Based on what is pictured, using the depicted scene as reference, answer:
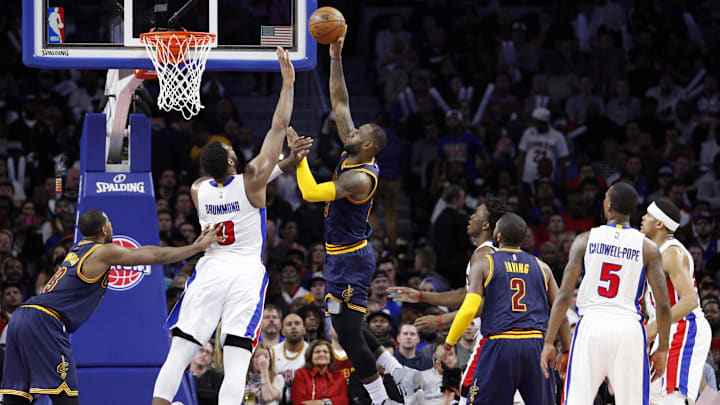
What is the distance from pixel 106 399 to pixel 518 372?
3.32 metres

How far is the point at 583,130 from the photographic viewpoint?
1490 cm

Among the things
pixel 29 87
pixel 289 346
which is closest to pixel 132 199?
pixel 289 346

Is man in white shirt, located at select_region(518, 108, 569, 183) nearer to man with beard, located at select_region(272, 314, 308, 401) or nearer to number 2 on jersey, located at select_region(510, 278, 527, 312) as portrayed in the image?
man with beard, located at select_region(272, 314, 308, 401)

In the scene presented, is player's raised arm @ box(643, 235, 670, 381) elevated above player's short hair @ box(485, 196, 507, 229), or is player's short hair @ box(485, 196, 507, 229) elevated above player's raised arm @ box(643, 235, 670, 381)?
player's short hair @ box(485, 196, 507, 229)

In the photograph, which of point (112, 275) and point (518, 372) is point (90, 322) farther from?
point (518, 372)

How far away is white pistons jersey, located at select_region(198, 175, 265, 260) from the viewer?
23.6 ft

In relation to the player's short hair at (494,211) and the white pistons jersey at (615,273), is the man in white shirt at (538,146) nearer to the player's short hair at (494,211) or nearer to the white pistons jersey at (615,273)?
the player's short hair at (494,211)

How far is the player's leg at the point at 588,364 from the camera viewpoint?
7.00m

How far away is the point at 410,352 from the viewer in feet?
32.6

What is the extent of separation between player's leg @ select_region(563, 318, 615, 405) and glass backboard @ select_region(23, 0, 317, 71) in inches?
117

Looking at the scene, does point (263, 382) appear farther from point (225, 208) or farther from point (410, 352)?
point (225, 208)

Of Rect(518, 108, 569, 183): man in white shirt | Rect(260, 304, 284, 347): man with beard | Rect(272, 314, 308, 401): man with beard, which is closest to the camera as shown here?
Rect(272, 314, 308, 401): man with beard

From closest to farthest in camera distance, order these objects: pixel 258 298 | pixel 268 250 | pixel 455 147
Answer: pixel 258 298, pixel 268 250, pixel 455 147

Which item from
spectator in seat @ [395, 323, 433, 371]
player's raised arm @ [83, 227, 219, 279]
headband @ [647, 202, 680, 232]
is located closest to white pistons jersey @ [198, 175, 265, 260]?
player's raised arm @ [83, 227, 219, 279]
